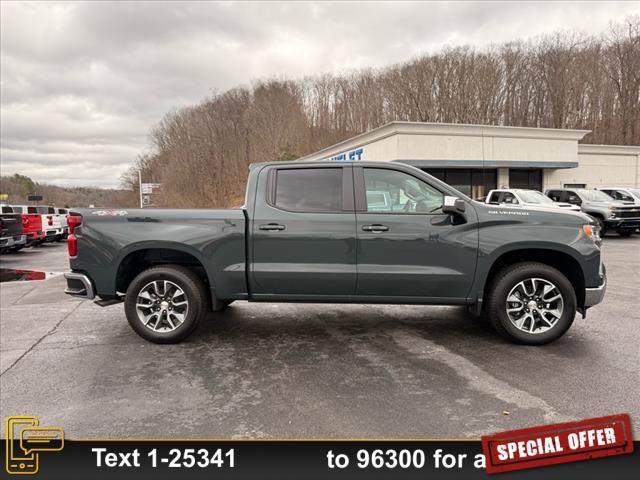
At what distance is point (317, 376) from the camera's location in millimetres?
3975

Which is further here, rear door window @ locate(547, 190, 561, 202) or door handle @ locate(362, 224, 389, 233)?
rear door window @ locate(547, 190, 561, 202)

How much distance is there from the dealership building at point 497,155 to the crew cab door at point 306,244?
1874 centimetres

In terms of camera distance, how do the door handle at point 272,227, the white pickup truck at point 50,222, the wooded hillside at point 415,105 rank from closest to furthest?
the door handle at point 272,227 → the white pickup truck at point 50,222 → the wooded hillside at point 415,105

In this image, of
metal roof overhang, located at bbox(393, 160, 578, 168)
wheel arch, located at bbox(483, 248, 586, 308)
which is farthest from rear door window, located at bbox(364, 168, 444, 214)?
metal roof overhang, located at bbox(393, 160, 578, 168)

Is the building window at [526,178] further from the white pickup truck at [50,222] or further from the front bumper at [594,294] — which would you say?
the white pickup truck at [50,222]

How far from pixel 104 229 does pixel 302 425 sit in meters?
3.24

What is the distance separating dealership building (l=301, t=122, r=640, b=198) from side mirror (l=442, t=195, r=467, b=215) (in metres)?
18.7

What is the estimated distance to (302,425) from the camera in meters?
3.10

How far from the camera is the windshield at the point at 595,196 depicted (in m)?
17.8

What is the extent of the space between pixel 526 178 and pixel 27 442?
28.1 meters

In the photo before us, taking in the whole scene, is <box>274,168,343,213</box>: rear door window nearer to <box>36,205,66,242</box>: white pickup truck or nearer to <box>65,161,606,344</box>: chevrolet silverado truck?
<box>65,161,606,344</box>: chevrolet silverado truck

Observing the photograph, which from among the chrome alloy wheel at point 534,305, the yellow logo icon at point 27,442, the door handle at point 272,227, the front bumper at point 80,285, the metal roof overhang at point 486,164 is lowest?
the yellow logo icon at point 27,442

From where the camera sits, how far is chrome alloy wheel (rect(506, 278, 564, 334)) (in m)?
4.64

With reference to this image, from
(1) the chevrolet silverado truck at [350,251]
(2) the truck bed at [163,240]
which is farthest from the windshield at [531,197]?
(2) the truck bed at [163,240]
